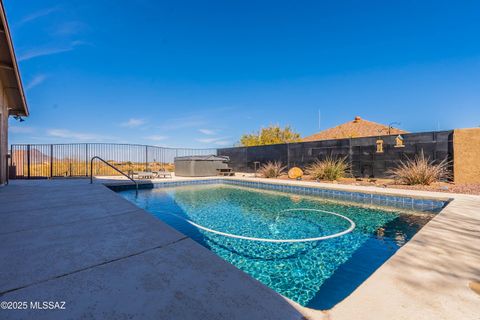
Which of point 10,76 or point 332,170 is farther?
point 332,170

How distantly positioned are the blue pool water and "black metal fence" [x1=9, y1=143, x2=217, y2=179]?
848 cm

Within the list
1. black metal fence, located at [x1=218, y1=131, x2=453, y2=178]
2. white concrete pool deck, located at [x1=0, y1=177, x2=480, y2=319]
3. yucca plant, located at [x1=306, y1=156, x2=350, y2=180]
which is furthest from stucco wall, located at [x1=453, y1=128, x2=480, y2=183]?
white concrete pool deck, located at [x1=0, y1=177, x2=480, y2=319]

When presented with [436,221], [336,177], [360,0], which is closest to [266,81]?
[360,0]

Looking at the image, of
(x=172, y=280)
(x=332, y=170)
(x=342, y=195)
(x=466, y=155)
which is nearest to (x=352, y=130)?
(x=332, y=170)

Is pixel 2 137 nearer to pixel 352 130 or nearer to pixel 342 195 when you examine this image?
pixel 342 195

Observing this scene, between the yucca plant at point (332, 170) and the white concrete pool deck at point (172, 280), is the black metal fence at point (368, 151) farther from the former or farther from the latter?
the white concrete pool deck at point (172, 280)

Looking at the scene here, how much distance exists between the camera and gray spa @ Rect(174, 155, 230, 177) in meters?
12.8

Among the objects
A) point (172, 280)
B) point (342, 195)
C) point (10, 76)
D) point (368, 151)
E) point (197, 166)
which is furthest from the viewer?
point (197, 166)

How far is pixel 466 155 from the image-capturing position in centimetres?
718

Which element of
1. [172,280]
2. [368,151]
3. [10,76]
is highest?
[10,76]

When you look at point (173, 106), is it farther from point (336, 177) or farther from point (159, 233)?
point (159, 233)

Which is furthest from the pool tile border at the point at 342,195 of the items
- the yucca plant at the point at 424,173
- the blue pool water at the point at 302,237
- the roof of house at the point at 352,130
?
the roof of house at the point at 352,130

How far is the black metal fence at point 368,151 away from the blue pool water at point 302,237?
15.2ft

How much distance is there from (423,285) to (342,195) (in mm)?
5535
